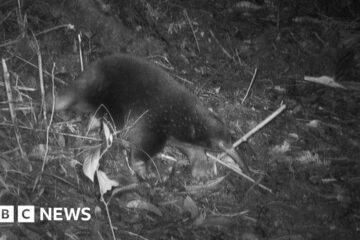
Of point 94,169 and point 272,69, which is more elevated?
point 272,69

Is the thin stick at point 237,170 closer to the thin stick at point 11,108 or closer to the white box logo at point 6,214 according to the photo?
the thin stick at point 11,108

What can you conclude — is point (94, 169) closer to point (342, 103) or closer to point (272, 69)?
A: point (272, 69)

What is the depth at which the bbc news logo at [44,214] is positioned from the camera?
3575 mm

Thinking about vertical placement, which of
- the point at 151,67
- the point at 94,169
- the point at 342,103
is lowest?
the point at 94,169

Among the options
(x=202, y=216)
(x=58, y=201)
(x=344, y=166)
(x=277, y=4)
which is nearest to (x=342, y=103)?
(x=344, y=166)

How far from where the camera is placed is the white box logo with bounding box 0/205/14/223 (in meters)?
3.55

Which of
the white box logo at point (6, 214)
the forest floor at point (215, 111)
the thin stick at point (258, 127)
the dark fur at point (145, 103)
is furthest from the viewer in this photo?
the thin stick at point (258, 127)

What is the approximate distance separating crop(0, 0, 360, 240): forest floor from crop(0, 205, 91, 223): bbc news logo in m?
0.04

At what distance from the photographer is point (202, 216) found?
3801 millimetres

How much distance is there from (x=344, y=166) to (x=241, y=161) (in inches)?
39.2

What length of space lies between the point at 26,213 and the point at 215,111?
1.94 meters

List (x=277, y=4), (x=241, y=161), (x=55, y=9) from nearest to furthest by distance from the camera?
1. (x=241, y=161)
2. (x=55, y=9)
3. (x=277, y=4)

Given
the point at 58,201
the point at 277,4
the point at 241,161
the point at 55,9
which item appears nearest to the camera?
the point at 58,201

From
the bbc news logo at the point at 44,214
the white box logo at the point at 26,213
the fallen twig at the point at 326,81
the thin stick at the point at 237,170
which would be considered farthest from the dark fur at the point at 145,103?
the fallen twig at the point at 326,81
